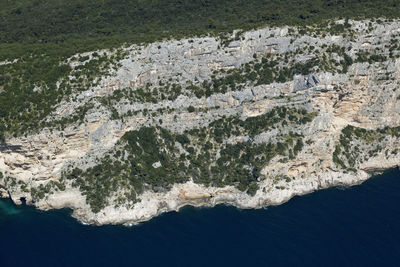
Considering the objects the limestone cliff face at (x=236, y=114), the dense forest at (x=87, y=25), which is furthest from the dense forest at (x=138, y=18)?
the limestone cliff face at (x=236, y=114)

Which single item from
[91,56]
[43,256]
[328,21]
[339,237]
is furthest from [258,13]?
[43,256]

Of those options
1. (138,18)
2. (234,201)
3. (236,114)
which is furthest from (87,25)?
(234,201)

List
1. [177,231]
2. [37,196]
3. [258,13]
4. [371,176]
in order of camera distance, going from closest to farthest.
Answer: [177,231] < [37,196] < [371,176] < [258,13]

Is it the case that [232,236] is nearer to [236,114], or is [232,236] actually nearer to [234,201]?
[234,201]

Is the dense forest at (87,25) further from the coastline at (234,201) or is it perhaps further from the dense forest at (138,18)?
the coastline at (234,201)

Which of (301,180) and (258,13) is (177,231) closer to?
(301,180)

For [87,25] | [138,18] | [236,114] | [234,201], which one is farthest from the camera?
[138,18]

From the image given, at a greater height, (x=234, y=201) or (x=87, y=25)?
(x=87, y=25)
